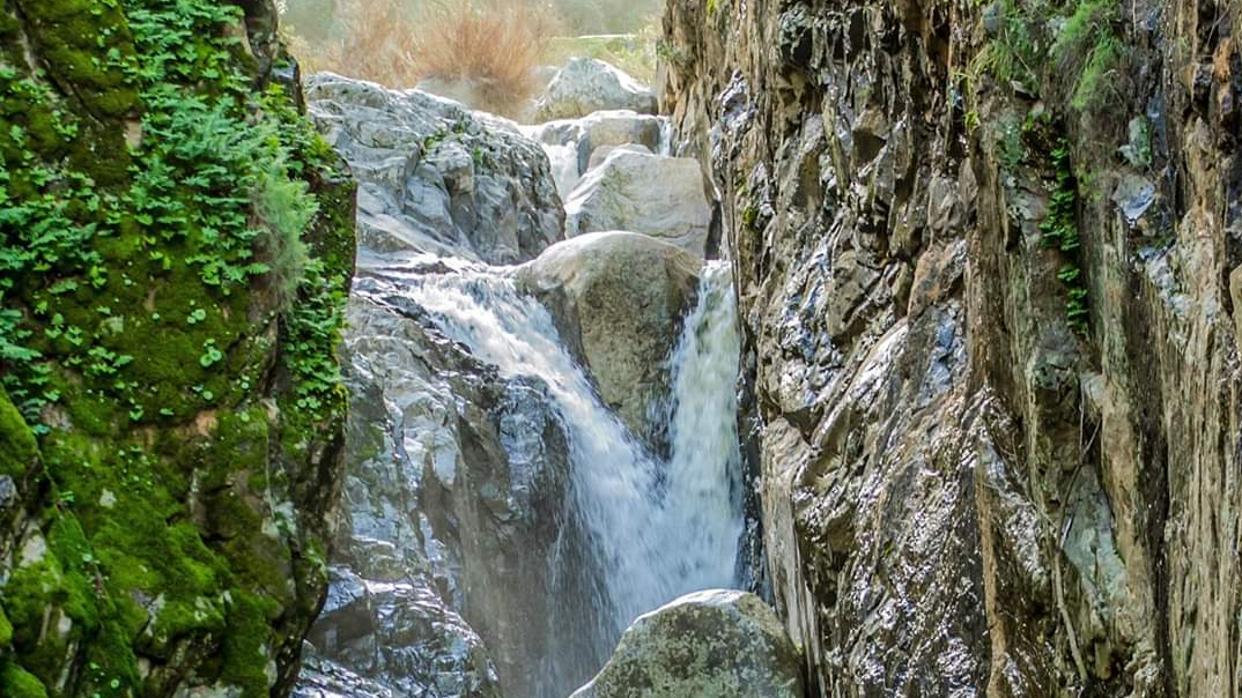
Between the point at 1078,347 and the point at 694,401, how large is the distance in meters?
9.22

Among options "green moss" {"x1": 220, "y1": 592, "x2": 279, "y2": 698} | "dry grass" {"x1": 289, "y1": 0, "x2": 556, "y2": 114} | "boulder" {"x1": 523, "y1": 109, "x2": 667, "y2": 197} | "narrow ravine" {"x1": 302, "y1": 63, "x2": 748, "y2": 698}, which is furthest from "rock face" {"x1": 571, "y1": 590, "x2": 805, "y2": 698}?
"dry grass" {"x1": 289, "y1": 0, "x2": 556, "y2": 114}

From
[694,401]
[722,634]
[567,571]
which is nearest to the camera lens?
[722,634]

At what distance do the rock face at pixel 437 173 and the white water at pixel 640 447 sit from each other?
6.27 feet

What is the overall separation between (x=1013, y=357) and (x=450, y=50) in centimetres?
2209

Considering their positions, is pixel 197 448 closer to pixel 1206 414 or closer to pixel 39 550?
A: pixel 39 550

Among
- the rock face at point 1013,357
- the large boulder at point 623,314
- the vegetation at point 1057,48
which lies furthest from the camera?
the large boulder at point 623,314

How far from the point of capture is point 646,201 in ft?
62.6

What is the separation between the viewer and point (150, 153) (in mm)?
6742

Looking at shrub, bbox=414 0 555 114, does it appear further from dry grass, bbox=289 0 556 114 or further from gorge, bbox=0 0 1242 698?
gorge, bbox=0 0 1242 698

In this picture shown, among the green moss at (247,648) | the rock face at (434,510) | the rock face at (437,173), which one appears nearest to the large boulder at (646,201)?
the rock face at (437,173)

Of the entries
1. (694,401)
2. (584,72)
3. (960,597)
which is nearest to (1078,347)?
(960,597)

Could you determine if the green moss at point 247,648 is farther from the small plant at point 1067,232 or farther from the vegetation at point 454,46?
the vegetation at point 454,46

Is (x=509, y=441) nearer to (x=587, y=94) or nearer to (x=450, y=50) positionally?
(x=587, y=94)

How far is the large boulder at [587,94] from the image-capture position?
1000 inches
